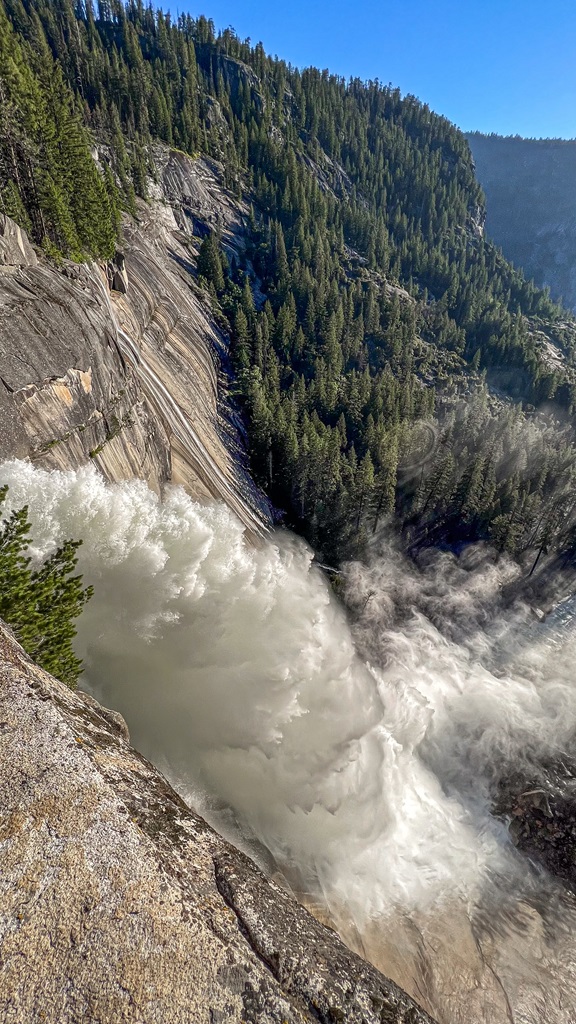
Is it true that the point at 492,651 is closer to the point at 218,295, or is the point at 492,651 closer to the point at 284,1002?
the point at 284,1002

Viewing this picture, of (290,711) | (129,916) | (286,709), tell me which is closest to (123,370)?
(286,709)

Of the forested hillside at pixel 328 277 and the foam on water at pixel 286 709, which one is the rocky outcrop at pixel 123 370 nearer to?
the foam on water at pixel 286 709

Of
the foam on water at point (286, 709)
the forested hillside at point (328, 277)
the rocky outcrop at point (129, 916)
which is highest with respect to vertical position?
the forested hillside at point (328, 277)

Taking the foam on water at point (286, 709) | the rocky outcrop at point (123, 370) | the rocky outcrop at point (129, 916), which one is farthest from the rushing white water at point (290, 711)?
the rocky outcrop at point (129, 916)

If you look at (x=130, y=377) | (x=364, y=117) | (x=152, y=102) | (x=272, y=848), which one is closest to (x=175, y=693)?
(x=272, y=848)

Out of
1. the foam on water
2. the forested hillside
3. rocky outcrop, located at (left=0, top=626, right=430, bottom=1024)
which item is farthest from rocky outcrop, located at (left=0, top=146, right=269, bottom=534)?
rocky outcrop, located at (left=0, top=626, right=430, bottom=1024)

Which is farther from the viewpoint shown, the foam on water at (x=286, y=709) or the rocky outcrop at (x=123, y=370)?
the rocky outcrop at (x=123, y=370)

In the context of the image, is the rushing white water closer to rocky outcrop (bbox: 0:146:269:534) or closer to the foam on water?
the foam on water
